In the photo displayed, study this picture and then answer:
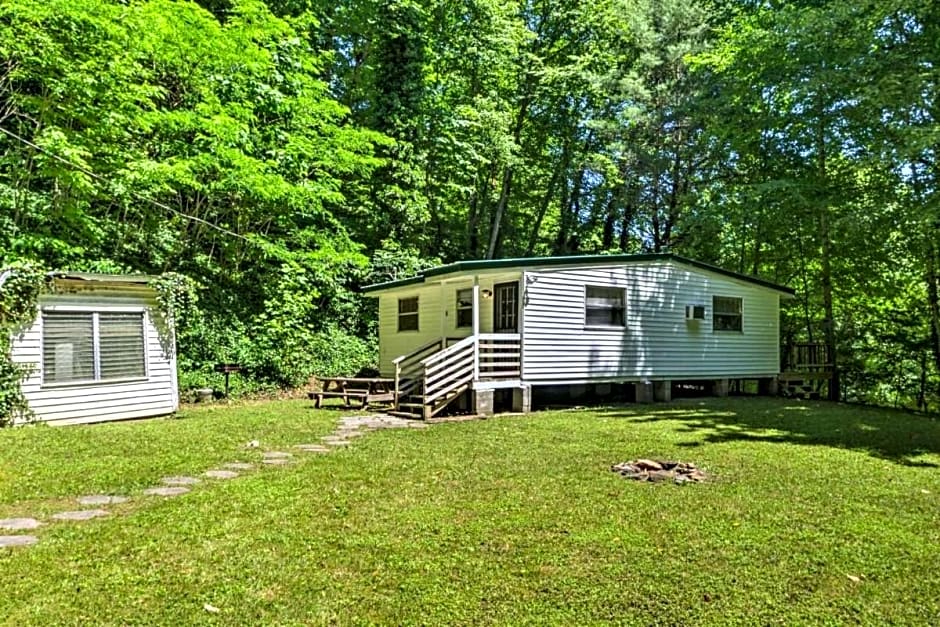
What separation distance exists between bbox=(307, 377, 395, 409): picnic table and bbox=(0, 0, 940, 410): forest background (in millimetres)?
2611

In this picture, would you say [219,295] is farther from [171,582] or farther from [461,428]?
[171,582]

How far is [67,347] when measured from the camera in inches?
337

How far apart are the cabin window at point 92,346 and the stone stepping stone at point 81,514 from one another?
16.6ft

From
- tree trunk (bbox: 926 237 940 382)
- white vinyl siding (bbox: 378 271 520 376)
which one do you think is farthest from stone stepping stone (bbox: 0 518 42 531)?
tree trunk (bbox: 926 237 940 382)

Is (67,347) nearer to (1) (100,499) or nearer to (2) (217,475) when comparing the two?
(2) (217,475)

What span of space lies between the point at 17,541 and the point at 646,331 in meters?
10.7

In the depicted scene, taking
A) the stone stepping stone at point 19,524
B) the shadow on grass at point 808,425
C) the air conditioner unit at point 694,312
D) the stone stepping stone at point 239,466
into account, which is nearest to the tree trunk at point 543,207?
the air conditioner unit at point 694,312

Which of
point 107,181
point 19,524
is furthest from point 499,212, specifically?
point 19,524

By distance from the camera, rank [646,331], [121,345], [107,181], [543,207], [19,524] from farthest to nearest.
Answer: [543,207] → [646,331] → [107,181] → [121,345] → [19,524]

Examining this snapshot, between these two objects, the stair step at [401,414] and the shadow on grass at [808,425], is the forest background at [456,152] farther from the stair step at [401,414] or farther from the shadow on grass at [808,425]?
the stair step at [401,414]

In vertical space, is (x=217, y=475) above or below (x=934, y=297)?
below

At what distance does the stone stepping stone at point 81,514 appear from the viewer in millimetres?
4203

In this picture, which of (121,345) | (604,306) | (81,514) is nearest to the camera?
(81,514)

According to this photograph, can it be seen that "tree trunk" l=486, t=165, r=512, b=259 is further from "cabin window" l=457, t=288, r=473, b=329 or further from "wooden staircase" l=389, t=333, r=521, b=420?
"wooden staircase" l=389, t=333, r=521, b=420
